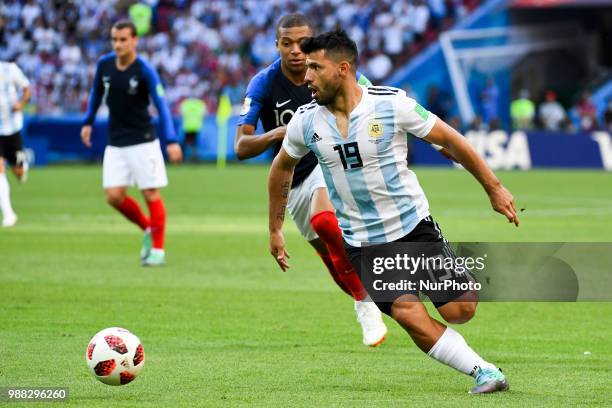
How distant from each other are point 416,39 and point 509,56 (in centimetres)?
318

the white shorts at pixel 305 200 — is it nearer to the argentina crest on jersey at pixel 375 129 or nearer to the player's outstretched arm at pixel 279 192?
Result: the player's outstretched arm at pixel 279 192

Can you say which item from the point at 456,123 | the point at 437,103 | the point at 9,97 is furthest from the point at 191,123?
the point at 9,97

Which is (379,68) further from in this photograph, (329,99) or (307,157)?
(329,99)

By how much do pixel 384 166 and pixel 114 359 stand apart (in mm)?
1845

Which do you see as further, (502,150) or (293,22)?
(502,150)

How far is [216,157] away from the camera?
3978cm

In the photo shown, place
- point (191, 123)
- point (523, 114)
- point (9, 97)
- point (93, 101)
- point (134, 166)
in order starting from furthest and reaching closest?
point (523, 114)
point (191, 123)
point (9, 97)
point (93, 101)
point (134, 166)

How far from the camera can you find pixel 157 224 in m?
13.9

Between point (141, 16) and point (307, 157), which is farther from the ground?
point (307, 157)

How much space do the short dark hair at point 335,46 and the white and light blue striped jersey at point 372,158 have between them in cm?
24

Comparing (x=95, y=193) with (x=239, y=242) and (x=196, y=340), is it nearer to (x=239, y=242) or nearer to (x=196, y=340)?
(x=239, y=242)

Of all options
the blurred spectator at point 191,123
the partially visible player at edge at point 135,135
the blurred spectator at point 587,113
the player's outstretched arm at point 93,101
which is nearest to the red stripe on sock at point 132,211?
the partially visible player at edge at point 135,135

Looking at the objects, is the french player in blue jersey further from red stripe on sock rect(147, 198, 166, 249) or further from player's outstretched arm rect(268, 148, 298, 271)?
red stripe on sock rect(147, 198, 166, 249)

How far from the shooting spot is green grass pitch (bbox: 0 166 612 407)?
714 centimetres
